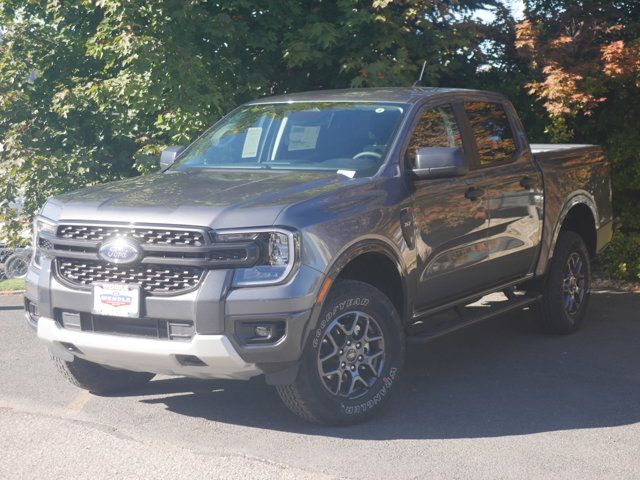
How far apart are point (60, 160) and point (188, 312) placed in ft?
24.3

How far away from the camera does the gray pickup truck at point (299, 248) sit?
5371 mm

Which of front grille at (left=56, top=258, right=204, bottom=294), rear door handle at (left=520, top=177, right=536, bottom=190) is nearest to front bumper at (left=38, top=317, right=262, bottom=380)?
front grille at (left=56, top=258, right=204, bottom=294)

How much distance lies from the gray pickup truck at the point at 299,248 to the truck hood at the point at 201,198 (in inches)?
0.5

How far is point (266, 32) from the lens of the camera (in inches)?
442

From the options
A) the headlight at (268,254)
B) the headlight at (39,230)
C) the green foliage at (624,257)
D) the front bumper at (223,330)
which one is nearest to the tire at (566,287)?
the green foliage at (624,257)

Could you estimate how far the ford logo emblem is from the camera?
5.49 m

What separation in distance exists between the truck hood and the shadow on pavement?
126 cm

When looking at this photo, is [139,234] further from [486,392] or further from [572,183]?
[572,183]

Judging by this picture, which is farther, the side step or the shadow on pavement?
the side step

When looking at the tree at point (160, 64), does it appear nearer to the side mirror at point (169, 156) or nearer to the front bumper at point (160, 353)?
the side mirror at point (169, 156)

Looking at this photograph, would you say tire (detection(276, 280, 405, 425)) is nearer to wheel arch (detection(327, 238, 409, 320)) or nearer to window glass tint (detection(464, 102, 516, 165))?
wheel arch (detection(327, 238, 409, 320))

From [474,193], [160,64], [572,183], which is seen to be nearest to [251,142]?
[474,193]

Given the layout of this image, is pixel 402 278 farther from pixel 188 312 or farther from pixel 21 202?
pixel 21 202

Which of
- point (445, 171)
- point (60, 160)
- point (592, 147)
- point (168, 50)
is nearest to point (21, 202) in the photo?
→ point (60, 160)
